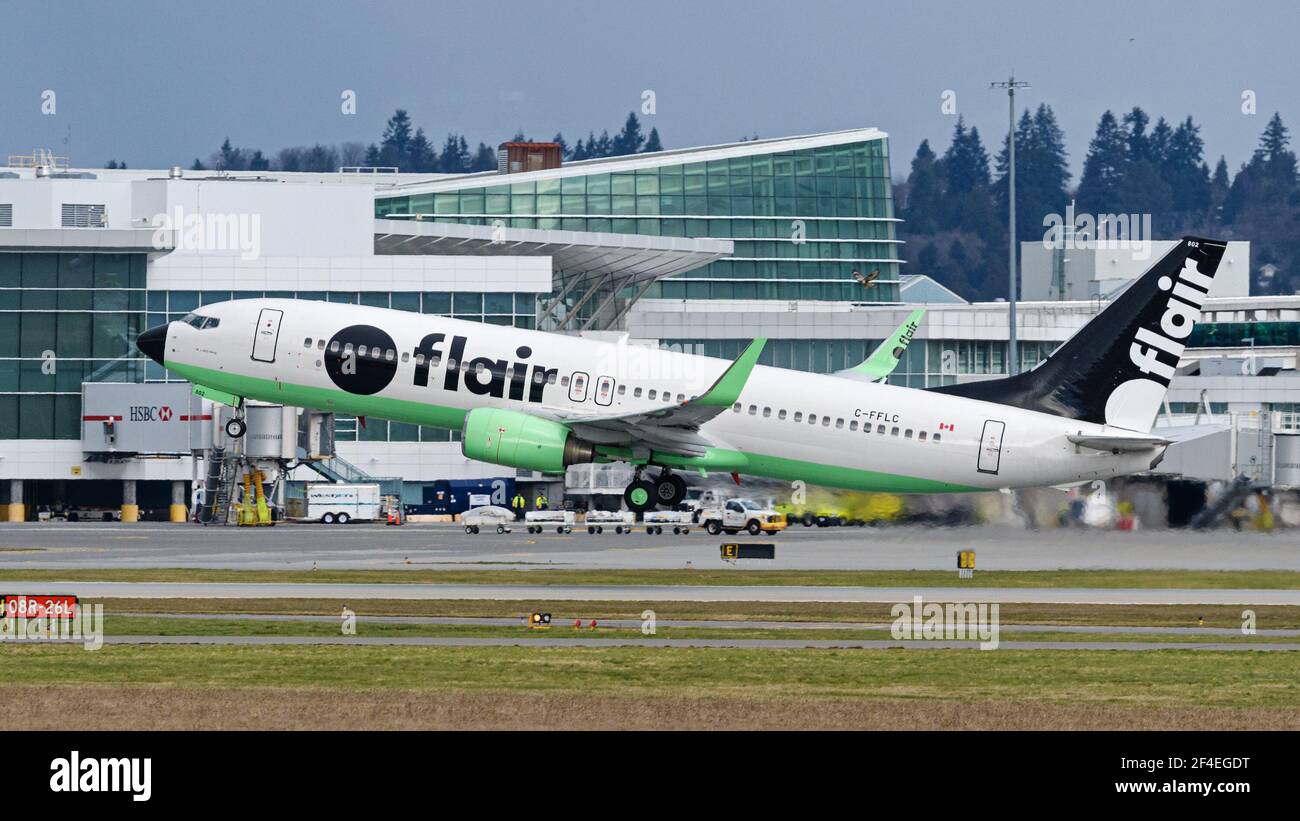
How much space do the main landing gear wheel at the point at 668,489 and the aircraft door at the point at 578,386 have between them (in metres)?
3.90

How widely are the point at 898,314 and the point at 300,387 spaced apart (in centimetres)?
8688

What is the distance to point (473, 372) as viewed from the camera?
5553 cm

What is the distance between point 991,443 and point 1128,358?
5289 millimetres

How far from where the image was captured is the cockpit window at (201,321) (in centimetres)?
5775

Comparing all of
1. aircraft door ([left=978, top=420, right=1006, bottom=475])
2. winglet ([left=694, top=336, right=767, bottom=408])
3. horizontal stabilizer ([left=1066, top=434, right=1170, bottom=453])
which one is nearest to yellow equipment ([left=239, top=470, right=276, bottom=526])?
winglet ([left=694, top=336, right=767, bottom=408])

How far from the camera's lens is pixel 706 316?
473ft

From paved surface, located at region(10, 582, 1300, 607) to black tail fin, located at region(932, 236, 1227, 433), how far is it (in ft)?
19.2

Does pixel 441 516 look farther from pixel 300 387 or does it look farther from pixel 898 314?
pixel 300 387

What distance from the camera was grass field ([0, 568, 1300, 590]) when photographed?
188 feet

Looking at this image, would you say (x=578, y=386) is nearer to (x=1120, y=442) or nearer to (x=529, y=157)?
(x=1120, y=442)
